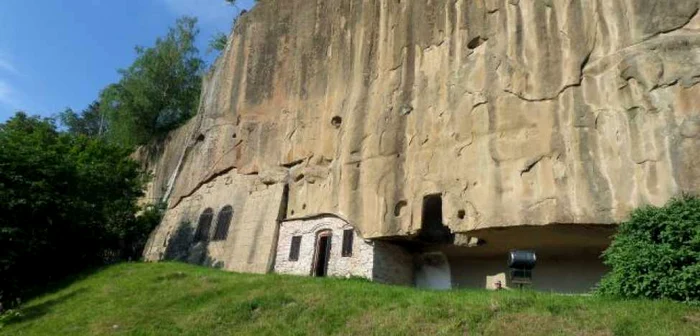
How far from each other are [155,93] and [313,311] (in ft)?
81.0

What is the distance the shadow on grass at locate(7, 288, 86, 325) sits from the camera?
15.6m

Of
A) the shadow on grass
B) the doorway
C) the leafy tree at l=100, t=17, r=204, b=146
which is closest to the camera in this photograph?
the shadow on grass

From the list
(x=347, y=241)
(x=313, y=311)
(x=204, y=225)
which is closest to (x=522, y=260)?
(x=313, y=311)

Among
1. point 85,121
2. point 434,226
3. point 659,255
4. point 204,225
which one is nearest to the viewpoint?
point 659,255

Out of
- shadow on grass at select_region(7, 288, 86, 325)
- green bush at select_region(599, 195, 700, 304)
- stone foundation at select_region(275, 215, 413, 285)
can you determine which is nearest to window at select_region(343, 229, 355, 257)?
stone foundation at select_region(275, 215, 413, 285)

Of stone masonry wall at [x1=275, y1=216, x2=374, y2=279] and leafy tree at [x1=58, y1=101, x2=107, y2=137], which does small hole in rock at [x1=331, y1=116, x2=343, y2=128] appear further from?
leafy tree at [x1=58, y1=101, x2=107, y2=137]

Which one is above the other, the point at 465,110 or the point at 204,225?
the point at 465,110

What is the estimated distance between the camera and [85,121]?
157 feet

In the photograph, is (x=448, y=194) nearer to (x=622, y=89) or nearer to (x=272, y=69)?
(x=622, y=89)

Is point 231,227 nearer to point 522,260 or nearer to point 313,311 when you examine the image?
point 313,311

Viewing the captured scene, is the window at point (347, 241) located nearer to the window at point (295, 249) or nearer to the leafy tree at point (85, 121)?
the window at point (295, 249)

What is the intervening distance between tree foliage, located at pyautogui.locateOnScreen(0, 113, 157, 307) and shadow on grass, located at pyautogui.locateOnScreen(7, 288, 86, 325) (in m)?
1.78

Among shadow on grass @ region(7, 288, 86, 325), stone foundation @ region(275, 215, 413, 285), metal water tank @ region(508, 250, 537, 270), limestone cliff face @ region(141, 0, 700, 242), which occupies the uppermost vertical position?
limestone cliff face @ region(141, 0, 700, 242)

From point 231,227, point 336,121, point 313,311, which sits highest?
point 336,121
